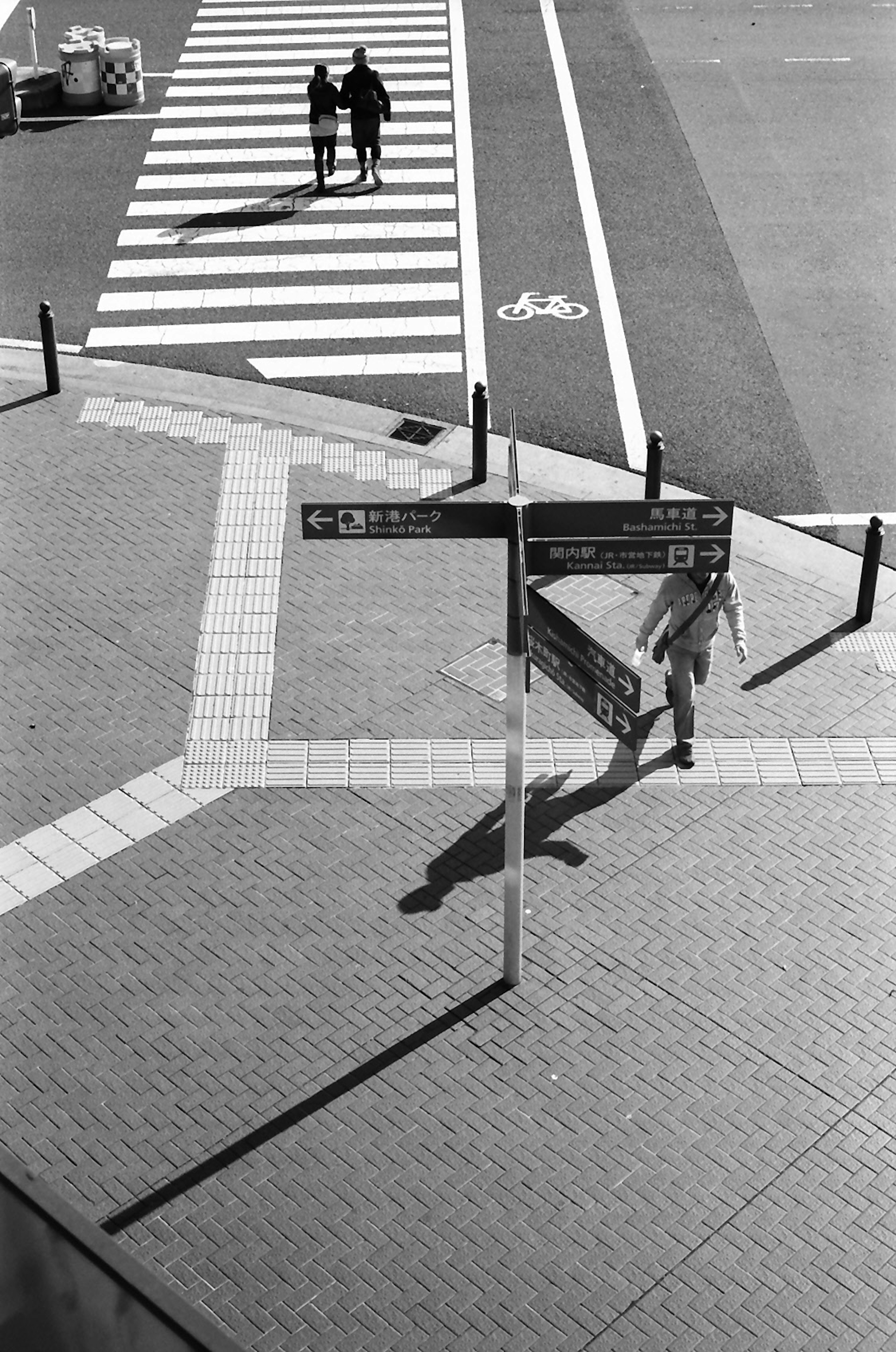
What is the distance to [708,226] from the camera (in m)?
18.5

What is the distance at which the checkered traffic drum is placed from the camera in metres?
21.5

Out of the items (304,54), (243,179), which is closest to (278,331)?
(243,179)

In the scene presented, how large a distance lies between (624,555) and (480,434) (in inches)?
229

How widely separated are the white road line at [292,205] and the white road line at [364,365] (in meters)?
3.77

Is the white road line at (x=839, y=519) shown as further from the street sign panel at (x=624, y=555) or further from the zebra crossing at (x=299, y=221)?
the street sign panel at (x=624, y=555)

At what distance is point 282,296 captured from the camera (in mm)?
17094

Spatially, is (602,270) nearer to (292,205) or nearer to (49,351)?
(292,205)

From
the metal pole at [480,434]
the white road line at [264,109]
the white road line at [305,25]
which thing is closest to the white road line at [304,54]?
the white road line at [305,25]

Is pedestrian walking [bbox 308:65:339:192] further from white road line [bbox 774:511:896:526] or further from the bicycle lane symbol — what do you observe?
white road line [bbox 774:511:896:526]

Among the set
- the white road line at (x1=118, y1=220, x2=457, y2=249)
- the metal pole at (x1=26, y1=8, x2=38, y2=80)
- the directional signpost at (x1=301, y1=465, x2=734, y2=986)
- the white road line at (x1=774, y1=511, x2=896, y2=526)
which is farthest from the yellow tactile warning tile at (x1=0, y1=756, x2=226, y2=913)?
the metal pole at (x1=26, y1=8, x2=38, y2=80)

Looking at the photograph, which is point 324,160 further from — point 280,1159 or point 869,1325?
point 869,1325

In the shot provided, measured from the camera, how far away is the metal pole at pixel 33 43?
21.8m

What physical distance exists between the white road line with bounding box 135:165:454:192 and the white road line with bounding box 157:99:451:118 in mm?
2067

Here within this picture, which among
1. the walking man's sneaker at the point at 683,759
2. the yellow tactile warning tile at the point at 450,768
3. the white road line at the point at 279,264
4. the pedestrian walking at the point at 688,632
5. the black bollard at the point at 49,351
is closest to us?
the pedestrian walking at the point at 688,632
